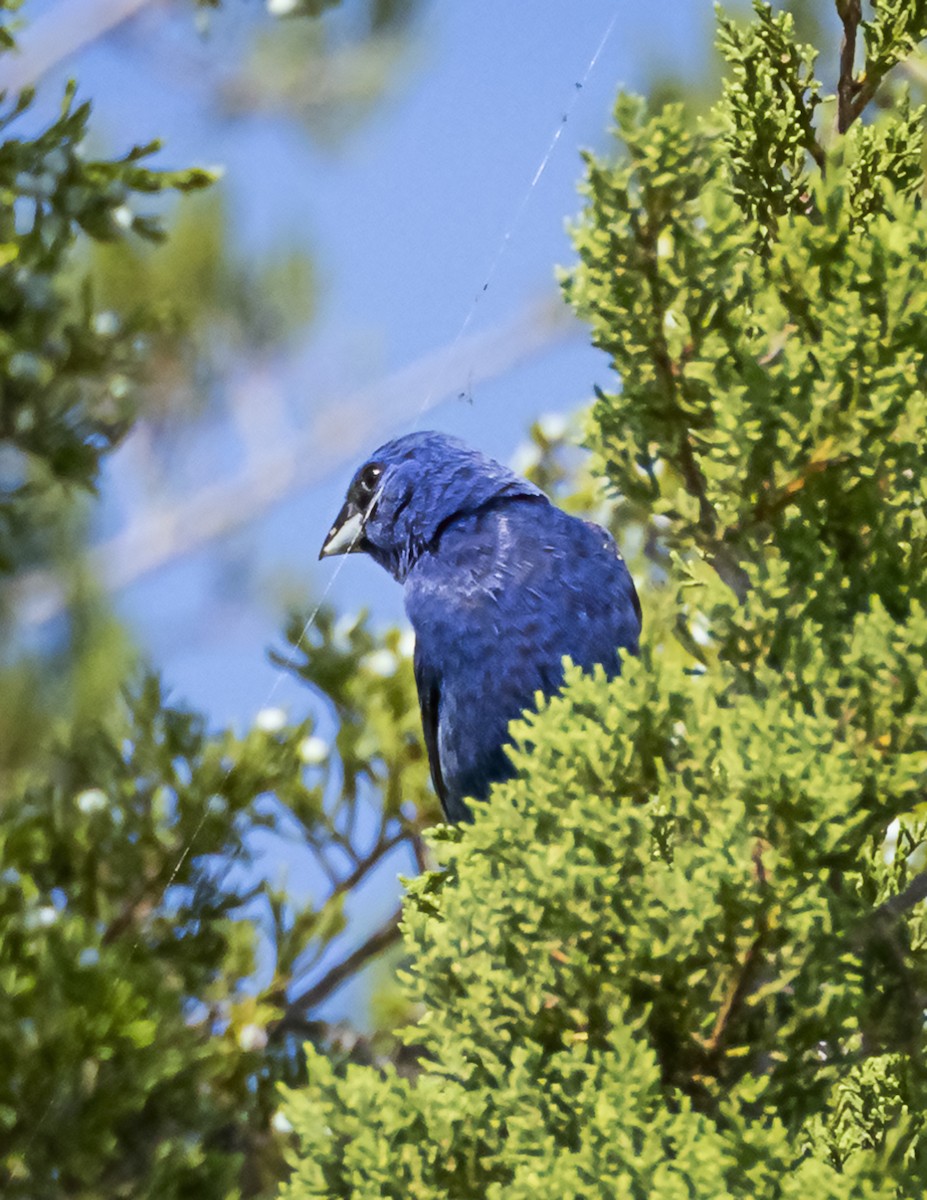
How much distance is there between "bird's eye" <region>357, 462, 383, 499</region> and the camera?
217 centimetres

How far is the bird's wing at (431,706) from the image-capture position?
6.64 feet

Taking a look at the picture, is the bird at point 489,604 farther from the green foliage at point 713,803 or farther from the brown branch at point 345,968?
the green foliage at point 713,803

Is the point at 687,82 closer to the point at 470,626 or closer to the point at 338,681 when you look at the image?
the point at 470,626

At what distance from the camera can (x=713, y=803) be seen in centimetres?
123

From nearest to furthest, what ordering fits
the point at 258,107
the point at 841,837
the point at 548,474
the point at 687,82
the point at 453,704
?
the point at 841,837, the point at 453,704, the point at 687,82, the point at 548,474, the point at 258,107

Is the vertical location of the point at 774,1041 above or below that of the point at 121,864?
below

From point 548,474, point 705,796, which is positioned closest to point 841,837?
point 705,796

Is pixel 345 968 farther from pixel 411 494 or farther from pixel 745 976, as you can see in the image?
pixel 745 976

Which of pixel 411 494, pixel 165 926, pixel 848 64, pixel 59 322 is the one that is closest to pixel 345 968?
pixel 165 926

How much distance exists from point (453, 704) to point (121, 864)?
529 mm

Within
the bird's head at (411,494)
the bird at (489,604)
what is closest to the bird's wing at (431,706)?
the bird at (489,604)

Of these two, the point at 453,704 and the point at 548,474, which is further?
the point at 548,474

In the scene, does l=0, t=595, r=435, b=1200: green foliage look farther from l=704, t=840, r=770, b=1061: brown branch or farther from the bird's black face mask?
l=704, t=840, r=770, b=1061: brown branch

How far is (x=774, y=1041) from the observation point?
4.01ft
